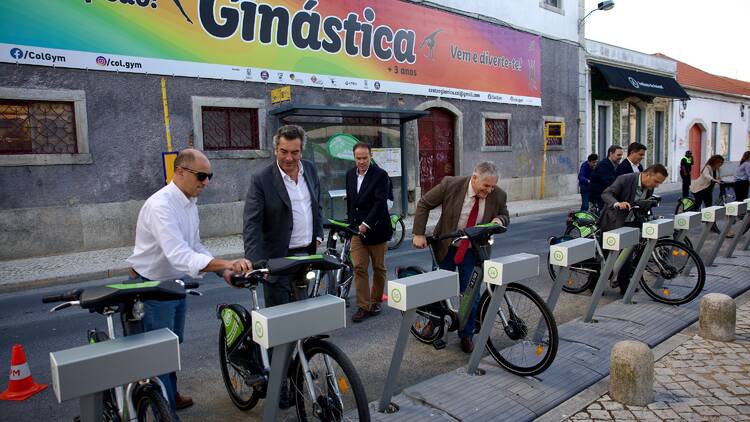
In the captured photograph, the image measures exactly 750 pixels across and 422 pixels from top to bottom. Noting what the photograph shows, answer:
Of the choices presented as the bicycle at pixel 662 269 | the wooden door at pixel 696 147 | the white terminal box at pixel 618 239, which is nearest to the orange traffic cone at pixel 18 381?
the white terminal box at pixel 618 239

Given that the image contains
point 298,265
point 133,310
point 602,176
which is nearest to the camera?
point 133,310

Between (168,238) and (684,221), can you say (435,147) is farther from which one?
(168,238)

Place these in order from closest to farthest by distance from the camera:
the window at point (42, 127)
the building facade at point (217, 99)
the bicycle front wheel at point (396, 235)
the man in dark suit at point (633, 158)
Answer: the man in dark suit at point (633, 158) < the window at point (42, 127) < the building facade at point (217, 99) < the bicycle front wheel at point (396, 235)

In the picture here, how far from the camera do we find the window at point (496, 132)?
17684 millimetres

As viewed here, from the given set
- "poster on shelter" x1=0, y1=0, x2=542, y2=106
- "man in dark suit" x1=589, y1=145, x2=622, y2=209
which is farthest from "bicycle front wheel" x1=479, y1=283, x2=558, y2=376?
"poster on shelter" x1=0, y1=0, x2=542, y2=106

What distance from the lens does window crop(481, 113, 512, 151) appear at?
58.0ft

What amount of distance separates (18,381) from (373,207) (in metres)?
3.41

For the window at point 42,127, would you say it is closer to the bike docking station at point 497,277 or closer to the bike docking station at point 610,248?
the bike docking station at point 497,277

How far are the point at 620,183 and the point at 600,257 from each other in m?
0.90

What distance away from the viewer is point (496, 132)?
1828cm

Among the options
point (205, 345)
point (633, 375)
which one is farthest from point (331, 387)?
point (205, 345)

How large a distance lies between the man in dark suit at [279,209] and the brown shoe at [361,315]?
191cm

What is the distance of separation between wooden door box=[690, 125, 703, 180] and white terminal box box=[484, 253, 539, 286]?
98.3 ft

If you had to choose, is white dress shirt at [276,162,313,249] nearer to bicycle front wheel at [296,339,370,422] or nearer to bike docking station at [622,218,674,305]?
bicycle front wheel at [296,339,370,422]
